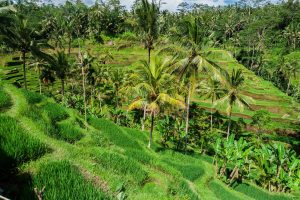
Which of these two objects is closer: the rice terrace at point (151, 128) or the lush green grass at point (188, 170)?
the rice terrace at point (151, 128)

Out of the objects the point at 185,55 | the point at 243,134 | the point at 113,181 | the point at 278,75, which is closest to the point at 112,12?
the point at 278,75

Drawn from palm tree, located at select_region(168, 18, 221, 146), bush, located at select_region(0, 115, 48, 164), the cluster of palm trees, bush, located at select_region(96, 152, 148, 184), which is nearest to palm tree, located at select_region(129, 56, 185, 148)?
palm tree, located at select_region(168, 18, 221, 146)

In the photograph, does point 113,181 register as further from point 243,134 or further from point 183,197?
point 243,134

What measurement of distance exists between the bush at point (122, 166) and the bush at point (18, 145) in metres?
2.25

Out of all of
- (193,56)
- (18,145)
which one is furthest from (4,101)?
(193,56)

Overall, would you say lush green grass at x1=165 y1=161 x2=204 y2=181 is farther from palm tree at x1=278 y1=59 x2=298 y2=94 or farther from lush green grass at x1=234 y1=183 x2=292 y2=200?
palm tree at x1=278 y1=59 x2=298 y2=94

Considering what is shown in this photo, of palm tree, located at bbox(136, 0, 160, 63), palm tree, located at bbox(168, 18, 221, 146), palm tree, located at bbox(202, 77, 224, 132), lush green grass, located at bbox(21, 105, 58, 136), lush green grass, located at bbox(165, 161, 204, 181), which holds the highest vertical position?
palm tree, located at bbox(136, 0, 160, 63)

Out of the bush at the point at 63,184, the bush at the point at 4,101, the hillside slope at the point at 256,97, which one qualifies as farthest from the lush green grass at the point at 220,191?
the hillside slope at the point at 256,97

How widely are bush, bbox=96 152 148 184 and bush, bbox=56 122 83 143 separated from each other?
3.20 meters

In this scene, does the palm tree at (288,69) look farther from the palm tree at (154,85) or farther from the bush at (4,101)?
the bush at (4,101)

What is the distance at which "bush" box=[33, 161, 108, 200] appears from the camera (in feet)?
17.8

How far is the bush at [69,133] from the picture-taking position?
13070 millimetres

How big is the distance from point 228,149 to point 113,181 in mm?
18612

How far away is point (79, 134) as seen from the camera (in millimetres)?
14234
